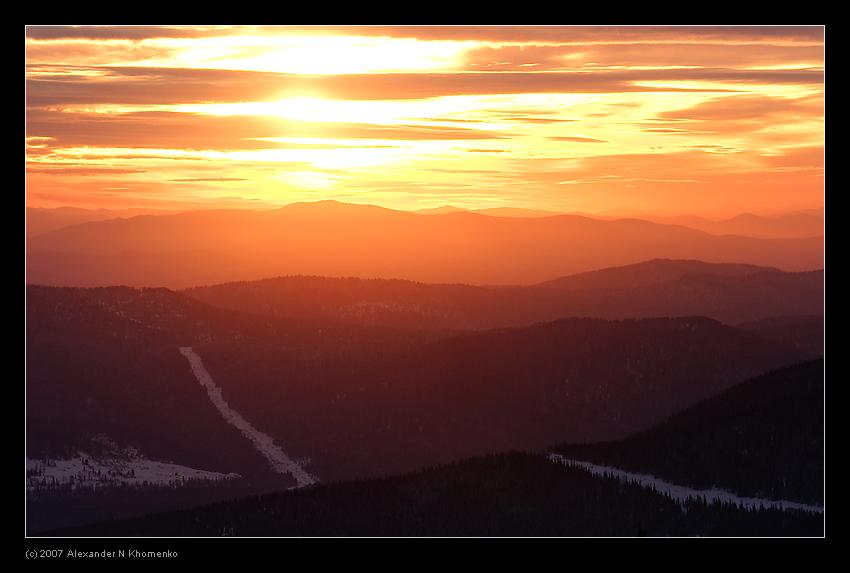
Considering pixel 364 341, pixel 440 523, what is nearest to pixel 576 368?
pixel 364 341

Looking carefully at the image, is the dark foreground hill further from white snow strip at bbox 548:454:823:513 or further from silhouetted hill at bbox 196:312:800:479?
silhouetted hill at bbox 196:312:800:479

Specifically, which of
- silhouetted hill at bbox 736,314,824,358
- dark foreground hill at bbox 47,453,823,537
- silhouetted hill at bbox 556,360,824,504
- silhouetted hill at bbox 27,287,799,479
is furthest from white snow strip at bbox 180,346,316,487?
silhouetted hill at bbox 736,314,824,358

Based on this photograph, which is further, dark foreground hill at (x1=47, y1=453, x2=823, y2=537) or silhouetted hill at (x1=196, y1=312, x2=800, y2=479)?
silhouetted hill at (x1=196, y1=312, x2=800, y2=479)

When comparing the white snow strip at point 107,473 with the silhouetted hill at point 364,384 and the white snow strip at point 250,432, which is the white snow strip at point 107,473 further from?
the white snow strip at point 250,432

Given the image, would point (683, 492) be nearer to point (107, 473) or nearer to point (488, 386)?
point (107, 473)

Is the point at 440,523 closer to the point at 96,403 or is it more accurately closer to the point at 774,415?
the point at 774,415
